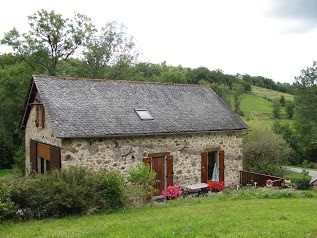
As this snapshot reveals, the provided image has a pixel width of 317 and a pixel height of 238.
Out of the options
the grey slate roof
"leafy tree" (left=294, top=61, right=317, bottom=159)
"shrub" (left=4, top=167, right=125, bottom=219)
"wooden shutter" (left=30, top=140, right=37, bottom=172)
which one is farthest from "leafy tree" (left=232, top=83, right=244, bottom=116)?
"shrub" (left=4, top=167, right=125, bottom=219)

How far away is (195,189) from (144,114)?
4448 mm

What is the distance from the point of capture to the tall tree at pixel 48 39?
97.8 ft

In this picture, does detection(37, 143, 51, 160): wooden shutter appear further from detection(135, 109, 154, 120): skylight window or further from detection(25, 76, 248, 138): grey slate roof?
detection(135, 109, 154, 120): skylight window

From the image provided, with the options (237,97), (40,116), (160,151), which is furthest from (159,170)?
(237,97)

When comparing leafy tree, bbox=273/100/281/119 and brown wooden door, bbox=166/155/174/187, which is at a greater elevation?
leafy tree, bbox=273/100/281/119

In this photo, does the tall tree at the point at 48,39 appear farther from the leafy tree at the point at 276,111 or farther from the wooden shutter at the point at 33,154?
the leafy tree at the point at 276,111

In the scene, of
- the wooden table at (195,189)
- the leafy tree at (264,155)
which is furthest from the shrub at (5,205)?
the leafy tree at (264,155)

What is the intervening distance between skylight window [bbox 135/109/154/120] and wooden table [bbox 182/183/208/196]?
3.85 metres

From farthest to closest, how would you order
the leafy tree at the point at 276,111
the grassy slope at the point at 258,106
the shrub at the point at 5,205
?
the leafy tree at the point at 276,111 → the grassy slope at the point at 258,106 → the shrub at the point at 5,205

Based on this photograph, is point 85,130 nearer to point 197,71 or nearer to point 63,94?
point 63,94

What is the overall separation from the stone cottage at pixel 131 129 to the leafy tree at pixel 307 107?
24.3 m

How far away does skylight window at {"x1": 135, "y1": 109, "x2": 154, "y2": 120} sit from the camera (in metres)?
16.6

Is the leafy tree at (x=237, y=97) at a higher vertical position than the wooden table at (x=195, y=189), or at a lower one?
higher

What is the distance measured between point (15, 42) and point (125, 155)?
20.1 metres
